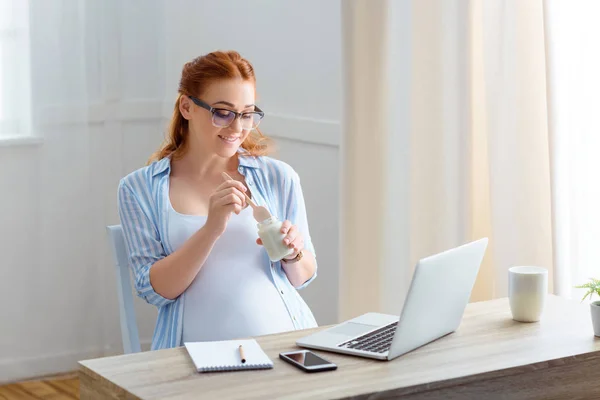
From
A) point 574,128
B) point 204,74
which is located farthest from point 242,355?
point 574,128

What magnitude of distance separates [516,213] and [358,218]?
66 cm

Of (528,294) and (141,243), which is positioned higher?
(141,243)

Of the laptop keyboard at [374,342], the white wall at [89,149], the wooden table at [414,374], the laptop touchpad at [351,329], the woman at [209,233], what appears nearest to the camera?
the wooden table at [414,374]

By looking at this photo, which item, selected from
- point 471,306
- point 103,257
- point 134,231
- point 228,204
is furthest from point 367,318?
point 103,257

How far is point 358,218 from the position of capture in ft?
10.6

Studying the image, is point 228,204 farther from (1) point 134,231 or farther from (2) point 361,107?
(2) point 361,107

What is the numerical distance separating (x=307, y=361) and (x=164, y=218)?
2.43 ft

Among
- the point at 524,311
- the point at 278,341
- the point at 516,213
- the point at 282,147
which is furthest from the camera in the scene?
the point at 282,147

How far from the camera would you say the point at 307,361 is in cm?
189

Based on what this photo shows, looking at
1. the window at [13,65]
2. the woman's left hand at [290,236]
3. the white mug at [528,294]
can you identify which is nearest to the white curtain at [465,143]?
the white mug at [528,294]

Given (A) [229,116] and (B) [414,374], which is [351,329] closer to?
(B) [414,374]

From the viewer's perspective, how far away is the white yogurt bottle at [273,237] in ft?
7.59

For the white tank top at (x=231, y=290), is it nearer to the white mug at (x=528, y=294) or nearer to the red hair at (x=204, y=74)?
the red hair at (x=204, y=74)

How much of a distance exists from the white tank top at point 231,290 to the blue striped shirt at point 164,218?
0.02 metres
